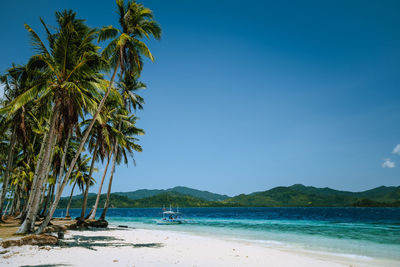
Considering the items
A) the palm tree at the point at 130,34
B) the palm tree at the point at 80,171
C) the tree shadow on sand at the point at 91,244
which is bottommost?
the tree shadow on sand at the point at 91,244

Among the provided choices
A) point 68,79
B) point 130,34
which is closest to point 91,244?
point 68,79

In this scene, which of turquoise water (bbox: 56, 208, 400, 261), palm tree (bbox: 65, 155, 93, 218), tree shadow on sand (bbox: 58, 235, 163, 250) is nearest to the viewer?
tree shadow on sand (bbox: 58, 235, 163, 250)

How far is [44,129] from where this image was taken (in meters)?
17.7

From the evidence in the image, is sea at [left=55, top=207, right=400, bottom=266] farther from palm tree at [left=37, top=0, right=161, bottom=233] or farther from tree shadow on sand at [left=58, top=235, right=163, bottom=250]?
palm tree at [left=37, top=0, right=161, bottom=233]

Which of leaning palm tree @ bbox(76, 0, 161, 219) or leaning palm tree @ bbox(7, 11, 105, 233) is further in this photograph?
leaning palm tree @ bbox(76, 0, 161, 219)

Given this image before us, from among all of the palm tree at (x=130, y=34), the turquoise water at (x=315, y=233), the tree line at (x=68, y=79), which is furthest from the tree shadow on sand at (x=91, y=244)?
the turquoise water at (x=315, y=233)

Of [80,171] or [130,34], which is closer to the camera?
[130,34]

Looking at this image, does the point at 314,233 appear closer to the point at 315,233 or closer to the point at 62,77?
the point at 315,233

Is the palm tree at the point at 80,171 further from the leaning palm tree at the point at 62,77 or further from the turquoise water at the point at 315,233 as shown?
the leaning palm tree at the point at 62,77

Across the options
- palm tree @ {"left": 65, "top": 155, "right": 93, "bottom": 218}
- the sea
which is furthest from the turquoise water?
palm tree @ {"left": 65, "top": 155, "right": 93, "bottom": 218}

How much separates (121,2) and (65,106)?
6.74m

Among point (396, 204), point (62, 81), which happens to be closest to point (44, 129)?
point (62, 81)

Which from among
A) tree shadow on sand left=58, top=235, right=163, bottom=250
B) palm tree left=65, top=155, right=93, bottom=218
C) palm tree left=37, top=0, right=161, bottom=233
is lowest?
tree shadow on sand left=58, top=235, right=163, bottom=250

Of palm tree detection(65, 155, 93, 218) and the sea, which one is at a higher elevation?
palm tree detection(65, 155, 93, 218)
